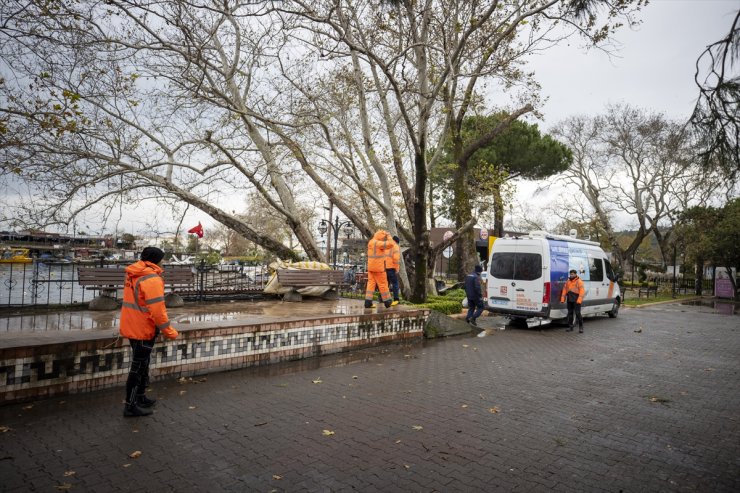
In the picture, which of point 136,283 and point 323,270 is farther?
point 323,270

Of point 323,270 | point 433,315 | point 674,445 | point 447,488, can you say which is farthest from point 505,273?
point 447,488

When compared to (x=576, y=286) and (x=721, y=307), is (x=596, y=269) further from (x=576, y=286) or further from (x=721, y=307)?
(x=721, y=307)

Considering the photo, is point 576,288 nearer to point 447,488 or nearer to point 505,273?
point 505,273

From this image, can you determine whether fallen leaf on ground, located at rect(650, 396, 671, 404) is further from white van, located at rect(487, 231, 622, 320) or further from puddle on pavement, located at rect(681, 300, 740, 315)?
puddle on pavement, located at rect(681, 300, 740, 315)

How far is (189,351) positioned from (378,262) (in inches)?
176

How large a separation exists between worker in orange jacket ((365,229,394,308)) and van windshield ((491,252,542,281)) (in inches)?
171

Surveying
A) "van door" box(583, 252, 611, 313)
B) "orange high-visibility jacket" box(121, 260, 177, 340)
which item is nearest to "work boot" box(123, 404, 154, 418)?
"orange high-visibility jacket" box(121, 260, 177, 340)

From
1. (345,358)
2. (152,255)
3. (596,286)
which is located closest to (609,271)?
(596,286)

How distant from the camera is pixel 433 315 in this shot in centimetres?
1080

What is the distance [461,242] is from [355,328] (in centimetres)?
1133

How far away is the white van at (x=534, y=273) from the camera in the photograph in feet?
39.3

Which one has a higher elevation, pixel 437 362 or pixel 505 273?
pixel 505 273

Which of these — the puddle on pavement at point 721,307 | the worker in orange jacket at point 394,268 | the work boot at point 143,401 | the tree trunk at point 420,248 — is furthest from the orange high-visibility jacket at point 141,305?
the puddle on pavement at point 721,307

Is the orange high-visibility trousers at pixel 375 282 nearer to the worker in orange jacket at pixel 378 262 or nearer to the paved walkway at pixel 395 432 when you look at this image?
the worker in orange jacket at pixel 378 262
